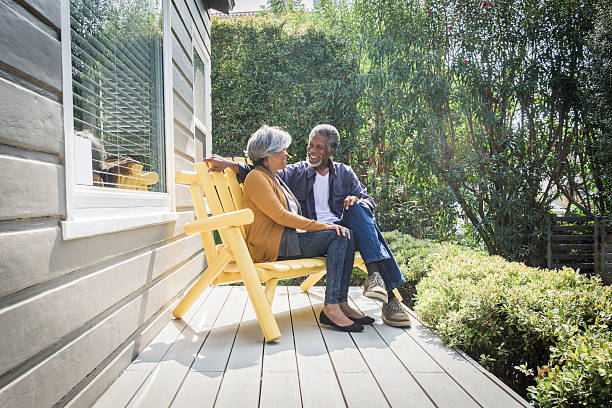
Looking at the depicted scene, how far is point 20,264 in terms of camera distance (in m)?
1.09

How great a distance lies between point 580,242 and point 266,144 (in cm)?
466

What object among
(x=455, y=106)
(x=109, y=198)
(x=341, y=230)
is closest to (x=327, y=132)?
(x=341, y=230)

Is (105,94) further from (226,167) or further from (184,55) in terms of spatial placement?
(184,55)

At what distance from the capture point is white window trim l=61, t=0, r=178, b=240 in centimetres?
133

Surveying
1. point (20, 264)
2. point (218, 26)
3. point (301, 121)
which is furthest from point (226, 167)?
point (218, 26)

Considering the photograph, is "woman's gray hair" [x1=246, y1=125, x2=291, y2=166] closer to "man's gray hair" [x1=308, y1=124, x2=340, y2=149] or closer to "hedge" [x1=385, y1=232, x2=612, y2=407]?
"man's gray hair" [x1=308, y1=124, x2=340, y2=149]

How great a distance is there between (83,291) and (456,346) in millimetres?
1646

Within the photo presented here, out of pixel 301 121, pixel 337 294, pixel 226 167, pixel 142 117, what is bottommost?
pixel 337 294

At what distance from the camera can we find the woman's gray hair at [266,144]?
2559 mm

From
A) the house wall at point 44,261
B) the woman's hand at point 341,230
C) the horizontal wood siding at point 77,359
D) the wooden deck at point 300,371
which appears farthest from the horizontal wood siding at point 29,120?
the woman's hand at point 341,230

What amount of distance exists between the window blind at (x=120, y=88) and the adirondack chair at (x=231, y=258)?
0.28 metres

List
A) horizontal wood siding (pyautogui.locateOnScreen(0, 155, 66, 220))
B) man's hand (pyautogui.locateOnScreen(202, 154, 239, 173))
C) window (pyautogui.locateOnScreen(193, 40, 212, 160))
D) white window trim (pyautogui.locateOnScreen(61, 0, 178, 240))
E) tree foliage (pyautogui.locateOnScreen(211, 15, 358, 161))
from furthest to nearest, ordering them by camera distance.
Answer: tree foliage (pyautogui.locateOnScreen(211, 15, 358, 161)) → window (pyautogui.locateOnScreen(193, 40, 212, 160)) → man's hand (pyautogui.locateOnScreen(202, 154, 239, 173)) → white window trim (pyautogui.locateOnScreen(61, 0, 178, 240)) → horizontal wood siding (pyautogui.locateOnScreen(0, 155, 66, 220))

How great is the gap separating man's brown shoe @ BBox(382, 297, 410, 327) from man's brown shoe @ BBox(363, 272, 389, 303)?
106mm

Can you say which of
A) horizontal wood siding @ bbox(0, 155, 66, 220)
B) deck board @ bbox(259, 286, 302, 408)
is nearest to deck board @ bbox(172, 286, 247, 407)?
deck board @ bbox(259, 286, 302, 408)
